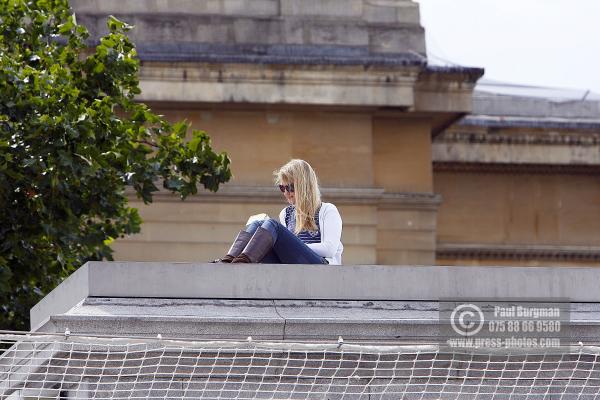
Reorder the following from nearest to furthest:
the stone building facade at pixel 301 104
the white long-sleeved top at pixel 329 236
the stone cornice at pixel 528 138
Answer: the white long-sleeved top at pixel 329 236 → the stone building facade at pixel 301 104 → the stone cornice at pixel 528 138

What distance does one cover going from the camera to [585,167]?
3173 centimetres

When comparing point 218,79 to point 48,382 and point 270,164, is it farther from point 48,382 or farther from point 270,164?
point 48,382

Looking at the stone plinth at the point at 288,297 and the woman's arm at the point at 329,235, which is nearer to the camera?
the stone plinth at the point at 288,297

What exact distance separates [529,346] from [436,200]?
16.1 metres

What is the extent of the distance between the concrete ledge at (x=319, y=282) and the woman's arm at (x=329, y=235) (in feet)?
4.95

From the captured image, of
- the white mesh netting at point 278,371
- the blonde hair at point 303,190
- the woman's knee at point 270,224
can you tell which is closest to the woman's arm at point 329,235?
the blonde hair at point 303,190

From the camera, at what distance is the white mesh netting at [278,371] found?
11.2 meters

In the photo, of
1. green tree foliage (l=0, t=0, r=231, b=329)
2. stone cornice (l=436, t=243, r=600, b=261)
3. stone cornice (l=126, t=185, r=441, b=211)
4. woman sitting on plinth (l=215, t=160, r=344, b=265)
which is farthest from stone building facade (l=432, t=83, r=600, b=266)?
woman sitting on plinth (l=215, t=160, r=344, b=265)

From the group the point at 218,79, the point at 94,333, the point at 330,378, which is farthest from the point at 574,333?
the point at 218,79

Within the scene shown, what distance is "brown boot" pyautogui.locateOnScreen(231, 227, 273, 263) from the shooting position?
41.1 ft

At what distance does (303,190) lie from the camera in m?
13.6

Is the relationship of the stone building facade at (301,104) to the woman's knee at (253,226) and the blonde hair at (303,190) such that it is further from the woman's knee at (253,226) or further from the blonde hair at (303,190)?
the woman's knee at (253,226)

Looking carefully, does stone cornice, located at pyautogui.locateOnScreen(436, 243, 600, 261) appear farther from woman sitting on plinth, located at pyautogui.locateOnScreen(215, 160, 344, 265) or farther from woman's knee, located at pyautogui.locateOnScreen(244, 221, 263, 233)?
woman's knee, located at pyautogui.locateOnScreen(244, 221, 263, 233)

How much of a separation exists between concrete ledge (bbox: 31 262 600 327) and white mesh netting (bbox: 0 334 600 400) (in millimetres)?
521
